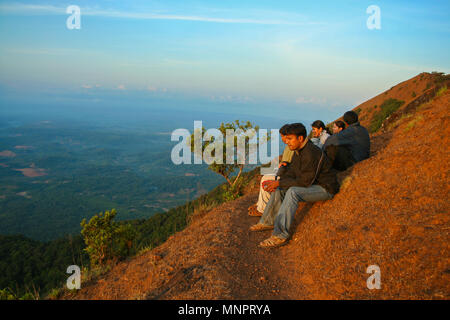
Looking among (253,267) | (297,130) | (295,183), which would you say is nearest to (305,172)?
(295,183)

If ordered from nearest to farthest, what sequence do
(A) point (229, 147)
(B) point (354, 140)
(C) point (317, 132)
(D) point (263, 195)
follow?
(D) point (263, 195), (B) point (354, 140), (C) point (317, 132), (A) point (229, 147)

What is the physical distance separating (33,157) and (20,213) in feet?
295

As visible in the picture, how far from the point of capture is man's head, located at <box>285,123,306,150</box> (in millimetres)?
4402

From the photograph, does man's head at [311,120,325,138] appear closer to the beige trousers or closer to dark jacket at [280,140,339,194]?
the beige trousers

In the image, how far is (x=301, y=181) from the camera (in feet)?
14.9

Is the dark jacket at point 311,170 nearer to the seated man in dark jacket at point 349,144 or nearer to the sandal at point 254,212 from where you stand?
the seated man in dark jacket at point 349,144

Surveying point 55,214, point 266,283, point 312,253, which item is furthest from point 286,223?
point 55,214

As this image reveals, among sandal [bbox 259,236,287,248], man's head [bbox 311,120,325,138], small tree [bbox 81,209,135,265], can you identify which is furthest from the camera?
man's head [bbox 311,120,325,138]

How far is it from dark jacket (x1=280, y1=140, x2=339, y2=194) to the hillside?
0.59 meters

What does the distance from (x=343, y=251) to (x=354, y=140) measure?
11.6 ft

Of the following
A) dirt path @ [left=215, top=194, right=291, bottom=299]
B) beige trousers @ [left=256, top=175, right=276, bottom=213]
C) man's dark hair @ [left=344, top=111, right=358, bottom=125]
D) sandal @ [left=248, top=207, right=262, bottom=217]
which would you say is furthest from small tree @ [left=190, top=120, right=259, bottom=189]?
dirt path @ [left=215, top=194, right=291, bottom=299]

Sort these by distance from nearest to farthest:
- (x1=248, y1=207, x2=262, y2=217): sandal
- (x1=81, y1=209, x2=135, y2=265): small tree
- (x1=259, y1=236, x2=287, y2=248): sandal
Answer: (x1=259, y1=236, x2=287, y2=248): sandal → (x1=248, y1=207, x2=262, y2=217): sandal → (x1=81, y1=209, x2=135, y2=265): small tree

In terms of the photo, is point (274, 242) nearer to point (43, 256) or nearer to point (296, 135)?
point (296, 135)

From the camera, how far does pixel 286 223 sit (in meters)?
4.53
